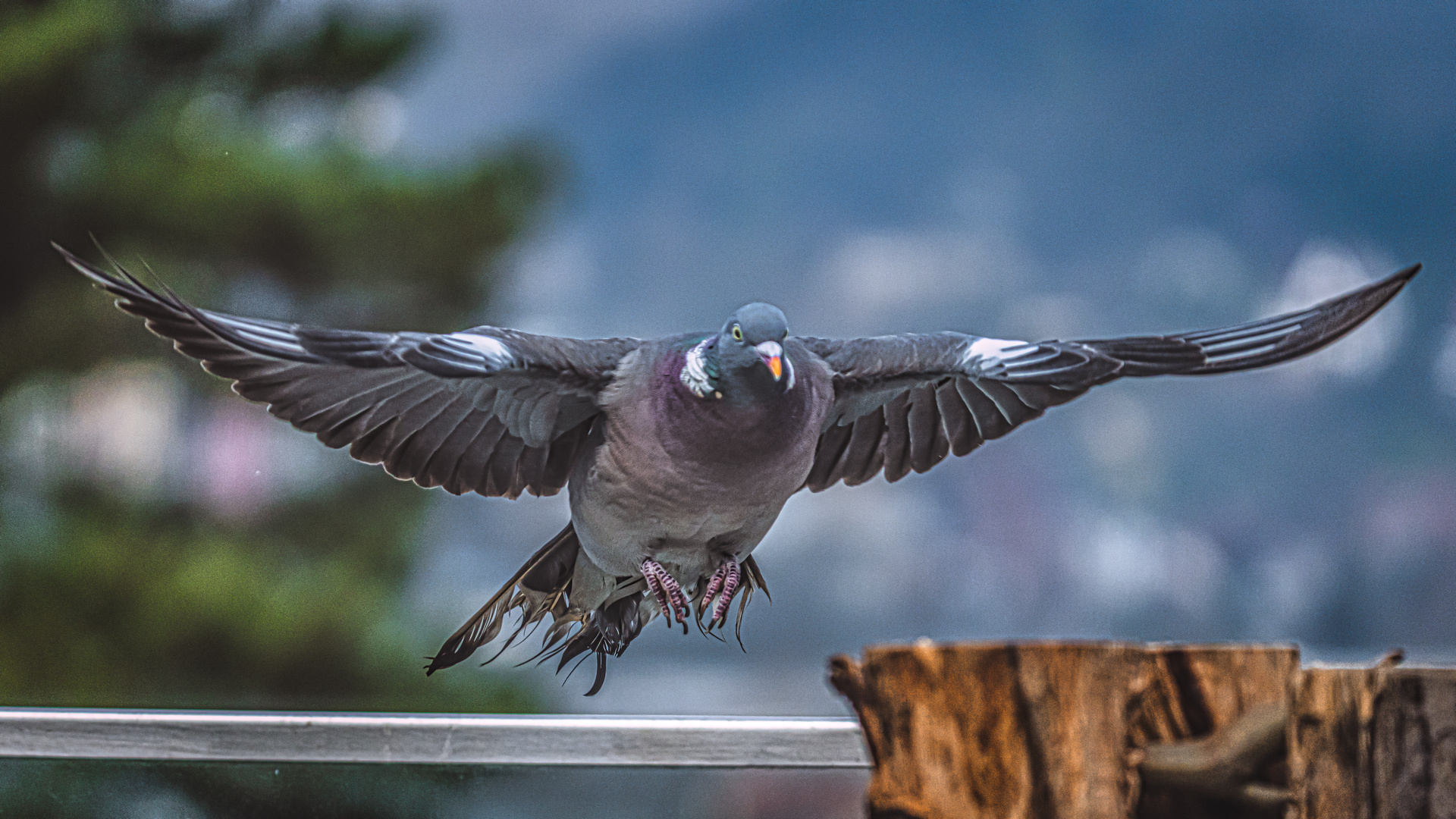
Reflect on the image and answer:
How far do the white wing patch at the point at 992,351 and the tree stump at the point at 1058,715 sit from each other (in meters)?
0.81

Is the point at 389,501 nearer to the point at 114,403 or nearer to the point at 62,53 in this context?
the point at 114,403

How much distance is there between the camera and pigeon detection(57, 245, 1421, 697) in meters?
1.53

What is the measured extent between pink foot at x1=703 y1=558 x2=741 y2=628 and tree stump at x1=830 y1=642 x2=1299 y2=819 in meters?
0.88

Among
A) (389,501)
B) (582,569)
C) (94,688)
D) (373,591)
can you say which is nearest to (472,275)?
(389,501)

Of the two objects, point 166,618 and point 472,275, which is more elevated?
point 472,275

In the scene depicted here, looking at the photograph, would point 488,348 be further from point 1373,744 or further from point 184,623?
point 184,623

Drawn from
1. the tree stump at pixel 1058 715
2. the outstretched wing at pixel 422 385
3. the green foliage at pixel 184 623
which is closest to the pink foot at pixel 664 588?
the outstretched wing at pixel 422 385

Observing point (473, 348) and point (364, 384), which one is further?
point (364, 384)

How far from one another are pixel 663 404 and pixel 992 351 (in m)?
0.47

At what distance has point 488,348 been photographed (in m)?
1.53

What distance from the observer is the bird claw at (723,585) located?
6.00ft

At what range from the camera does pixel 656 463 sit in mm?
1659

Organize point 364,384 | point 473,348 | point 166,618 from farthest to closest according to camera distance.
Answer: point 166,618, point 364,384, point 473,348

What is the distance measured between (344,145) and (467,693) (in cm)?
170
